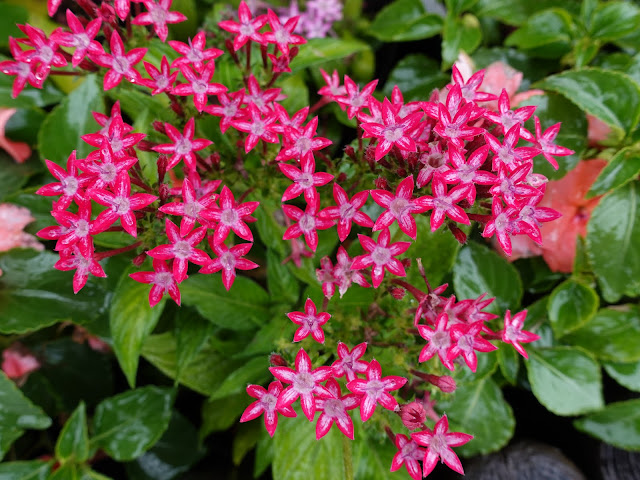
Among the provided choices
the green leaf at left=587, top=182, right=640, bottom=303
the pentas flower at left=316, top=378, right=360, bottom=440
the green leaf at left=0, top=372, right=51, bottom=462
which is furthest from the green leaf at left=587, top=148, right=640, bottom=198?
the green leaf at left=0, top=372, right=51, bottom=462

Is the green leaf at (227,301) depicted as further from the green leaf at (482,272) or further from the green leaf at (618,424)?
the green leaf at (618,424)

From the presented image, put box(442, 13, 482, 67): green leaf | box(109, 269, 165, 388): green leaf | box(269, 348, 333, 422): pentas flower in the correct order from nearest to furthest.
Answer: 1. box(269, 348, 333, 422): pentas flower
2. box(109, 269, 165, 388): green leaf
3. box(442, 13, 482, 67): green leaf

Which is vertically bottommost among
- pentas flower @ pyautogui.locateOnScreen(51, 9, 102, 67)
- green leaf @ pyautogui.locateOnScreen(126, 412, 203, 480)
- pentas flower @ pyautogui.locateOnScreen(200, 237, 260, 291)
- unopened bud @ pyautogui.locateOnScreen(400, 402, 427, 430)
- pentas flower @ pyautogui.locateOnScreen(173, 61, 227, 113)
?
green leaf @ pyautogui.locateOnScreen(126, 412, 203, 480)

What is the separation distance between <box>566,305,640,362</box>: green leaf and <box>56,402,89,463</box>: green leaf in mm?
758

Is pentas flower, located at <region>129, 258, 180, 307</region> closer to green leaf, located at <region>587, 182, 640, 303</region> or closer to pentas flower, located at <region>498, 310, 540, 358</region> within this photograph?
pentas flower, located at <region>498, 310, 540, 358</region>

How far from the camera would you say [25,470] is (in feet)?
2.46

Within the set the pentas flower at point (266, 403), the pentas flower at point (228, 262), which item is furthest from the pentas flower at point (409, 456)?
the pentas flower at point (228, 262)

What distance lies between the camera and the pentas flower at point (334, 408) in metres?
0.47

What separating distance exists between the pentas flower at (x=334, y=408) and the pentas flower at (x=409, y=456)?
53 mm

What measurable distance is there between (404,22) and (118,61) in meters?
0.60

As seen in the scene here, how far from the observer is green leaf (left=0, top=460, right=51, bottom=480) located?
2.42ft

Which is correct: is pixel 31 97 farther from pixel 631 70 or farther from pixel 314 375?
pixel 631 70

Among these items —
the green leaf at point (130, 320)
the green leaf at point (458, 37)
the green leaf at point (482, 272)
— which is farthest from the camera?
the green leaf at point (458, 37)

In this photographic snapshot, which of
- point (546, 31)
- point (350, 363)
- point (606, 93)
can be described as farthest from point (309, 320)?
point (546, 31)
